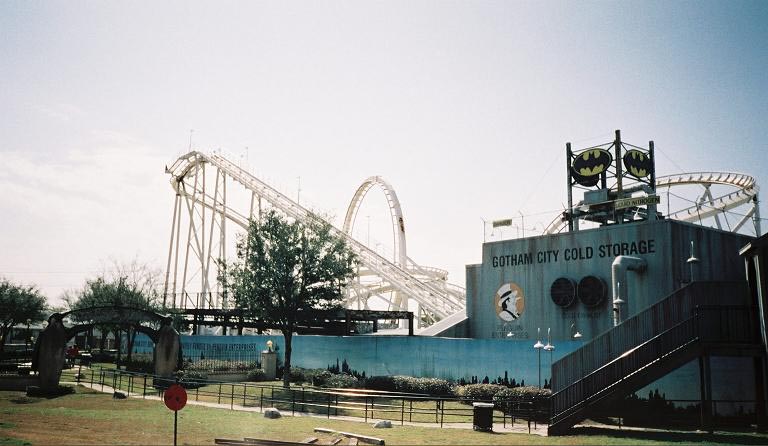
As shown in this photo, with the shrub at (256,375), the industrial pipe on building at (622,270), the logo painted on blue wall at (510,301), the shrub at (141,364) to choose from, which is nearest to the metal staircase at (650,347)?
the industrial pipe on building at (622,270)

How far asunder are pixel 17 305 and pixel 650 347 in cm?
5862

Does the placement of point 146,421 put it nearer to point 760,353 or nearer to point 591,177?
point 760,353

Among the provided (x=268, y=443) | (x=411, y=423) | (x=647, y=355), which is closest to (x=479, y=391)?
(x=411, y=423)

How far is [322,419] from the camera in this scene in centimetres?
2270

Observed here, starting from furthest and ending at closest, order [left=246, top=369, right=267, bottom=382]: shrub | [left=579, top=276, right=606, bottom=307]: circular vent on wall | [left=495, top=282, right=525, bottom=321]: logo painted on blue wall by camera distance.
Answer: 1. [left=246, top=369, right=267, bottom=382]: shrub
2. [left=495, top=282, right=525, bottom=321]: logo painted on blue wall
3. [left=579, top=276, right=606, bottom=307]: circular vent on wall

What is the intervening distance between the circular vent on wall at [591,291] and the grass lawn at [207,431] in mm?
9970

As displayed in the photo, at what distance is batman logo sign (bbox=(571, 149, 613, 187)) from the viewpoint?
1336 inches

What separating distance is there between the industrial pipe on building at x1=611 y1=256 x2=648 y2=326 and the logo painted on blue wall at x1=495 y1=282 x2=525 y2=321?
563 centimetres

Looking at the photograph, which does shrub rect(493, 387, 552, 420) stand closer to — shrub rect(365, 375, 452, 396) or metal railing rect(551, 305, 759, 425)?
metal railing rect(551, 305, 759, 425)

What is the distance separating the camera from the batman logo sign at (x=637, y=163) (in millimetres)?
33844

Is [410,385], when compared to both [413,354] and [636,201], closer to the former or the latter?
[413,354]

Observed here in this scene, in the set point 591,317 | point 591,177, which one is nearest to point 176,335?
point 591,317

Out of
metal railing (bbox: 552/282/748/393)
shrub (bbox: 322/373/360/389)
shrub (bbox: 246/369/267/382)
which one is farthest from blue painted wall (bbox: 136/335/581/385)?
metal railing (bbox: 552/282/748/393)

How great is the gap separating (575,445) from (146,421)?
45.3 feet
